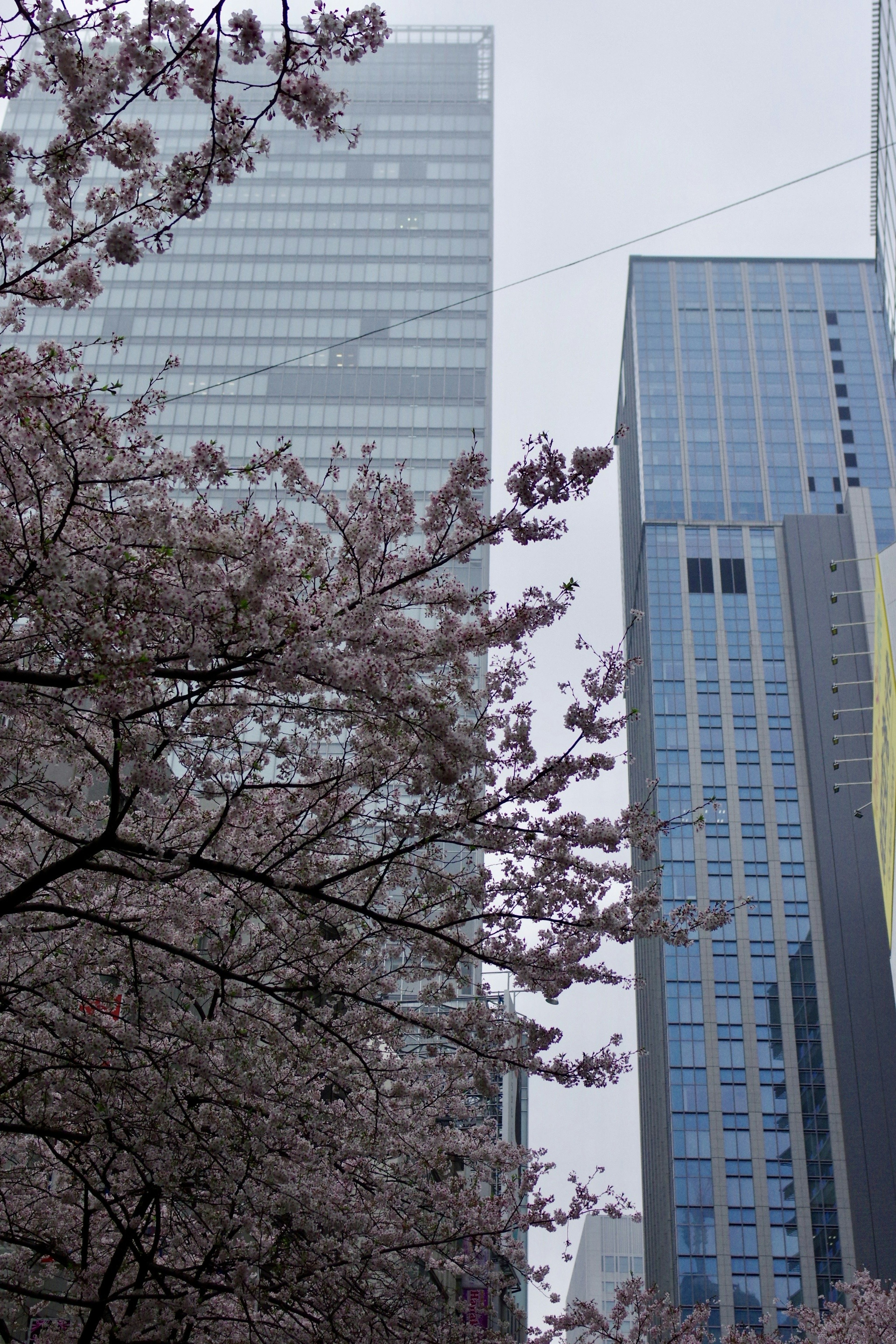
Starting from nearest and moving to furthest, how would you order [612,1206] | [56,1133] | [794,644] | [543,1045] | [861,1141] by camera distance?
[56,1133] → [543,1045] → [612,1206] → [861,1141] → [794,644]

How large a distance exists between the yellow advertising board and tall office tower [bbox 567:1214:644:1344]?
339 ft

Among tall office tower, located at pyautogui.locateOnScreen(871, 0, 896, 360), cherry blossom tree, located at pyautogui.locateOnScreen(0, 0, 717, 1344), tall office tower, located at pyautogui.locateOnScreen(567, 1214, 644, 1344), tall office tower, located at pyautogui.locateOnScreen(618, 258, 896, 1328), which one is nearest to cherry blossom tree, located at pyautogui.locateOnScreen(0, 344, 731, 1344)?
cherry blossom tree, located at pyautogui.locateOnScreen(0, 0, 717, 1344)

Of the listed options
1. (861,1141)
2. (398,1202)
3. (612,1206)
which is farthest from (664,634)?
(398,1202)

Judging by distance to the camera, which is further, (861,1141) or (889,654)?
(861,1141)

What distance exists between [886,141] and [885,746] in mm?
21292

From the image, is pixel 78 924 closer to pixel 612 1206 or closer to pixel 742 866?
pixel 612 1206

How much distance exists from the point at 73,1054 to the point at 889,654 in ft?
75.3

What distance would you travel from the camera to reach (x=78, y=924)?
27.5ft

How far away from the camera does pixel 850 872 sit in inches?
2682

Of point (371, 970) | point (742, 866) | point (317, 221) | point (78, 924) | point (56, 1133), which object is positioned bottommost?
point (56, 1133)

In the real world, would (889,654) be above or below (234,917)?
above

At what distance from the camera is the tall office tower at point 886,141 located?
3388 centimetres

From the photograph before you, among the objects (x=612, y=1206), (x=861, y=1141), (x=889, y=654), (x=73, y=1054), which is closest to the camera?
(x=73, y=1054)

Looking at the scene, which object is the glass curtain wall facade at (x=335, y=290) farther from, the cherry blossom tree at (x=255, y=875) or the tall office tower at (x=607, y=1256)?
the tall office tower at (x=607, y=1256)
